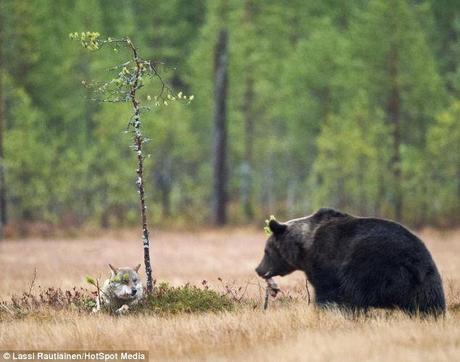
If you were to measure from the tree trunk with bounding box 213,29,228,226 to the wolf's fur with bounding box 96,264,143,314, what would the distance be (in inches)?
957

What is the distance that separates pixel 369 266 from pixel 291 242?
1.46 meters

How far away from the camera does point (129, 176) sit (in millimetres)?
37562

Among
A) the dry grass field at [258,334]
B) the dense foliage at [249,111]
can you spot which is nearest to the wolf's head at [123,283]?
the dry grass field at [258,334]

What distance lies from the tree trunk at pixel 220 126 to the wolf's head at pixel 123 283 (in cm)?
2443

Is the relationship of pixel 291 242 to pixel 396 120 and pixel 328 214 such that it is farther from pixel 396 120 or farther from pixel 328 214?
pixel 396 120

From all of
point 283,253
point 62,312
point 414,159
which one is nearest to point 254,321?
point 283,253

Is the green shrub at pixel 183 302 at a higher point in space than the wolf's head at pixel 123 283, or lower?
lower

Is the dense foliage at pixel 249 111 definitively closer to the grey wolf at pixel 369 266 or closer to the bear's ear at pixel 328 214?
the bear's ear at pixel 328 214

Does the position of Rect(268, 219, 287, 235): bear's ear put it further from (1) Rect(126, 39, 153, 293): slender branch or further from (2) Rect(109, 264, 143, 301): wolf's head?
(2) Rect(109, 264, 143, 301): wolf's head

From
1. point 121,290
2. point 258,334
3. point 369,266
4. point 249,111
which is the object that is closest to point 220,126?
point 249,111

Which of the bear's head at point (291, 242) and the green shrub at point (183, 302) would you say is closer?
the bear's head at point (291, 242)

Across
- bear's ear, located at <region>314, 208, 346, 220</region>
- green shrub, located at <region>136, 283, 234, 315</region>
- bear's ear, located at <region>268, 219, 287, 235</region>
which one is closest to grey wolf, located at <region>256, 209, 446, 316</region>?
bear's ear, located at <region>314, 208, 346, 220</region>

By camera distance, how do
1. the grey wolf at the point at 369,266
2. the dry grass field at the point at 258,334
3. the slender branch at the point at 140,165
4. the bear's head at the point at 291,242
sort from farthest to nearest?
the slender branch at the point at 140,165 → the bear's head at the point at 291,242 → the grey wolf at the point at 369,266 → the dry grass field at the point at 258,334

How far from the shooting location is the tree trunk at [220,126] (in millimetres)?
34469
